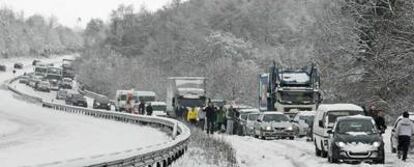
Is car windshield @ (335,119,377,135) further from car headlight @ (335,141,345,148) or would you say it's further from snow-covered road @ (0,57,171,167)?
snow-covered road @ (0,57,171,167)

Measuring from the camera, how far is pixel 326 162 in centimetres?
2394

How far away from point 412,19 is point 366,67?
13.9 metres

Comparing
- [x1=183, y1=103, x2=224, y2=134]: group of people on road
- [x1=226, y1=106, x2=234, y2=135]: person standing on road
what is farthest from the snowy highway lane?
[x1=226, y1=106, x2=234, y2=135]: person standing on road

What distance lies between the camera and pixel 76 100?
279 ft

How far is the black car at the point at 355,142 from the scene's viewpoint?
23109 millimetres

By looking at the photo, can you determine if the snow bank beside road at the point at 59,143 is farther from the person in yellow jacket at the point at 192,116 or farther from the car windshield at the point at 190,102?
the car windshield at the point at 190,102

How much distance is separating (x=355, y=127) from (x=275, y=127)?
51.2 feet

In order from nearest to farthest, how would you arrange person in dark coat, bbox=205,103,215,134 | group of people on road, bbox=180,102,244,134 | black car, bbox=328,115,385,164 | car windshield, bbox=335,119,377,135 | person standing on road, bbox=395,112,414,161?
black car, bbox=328,115,385,164 → car windshield, bbox=335,119,377,135 → person standing on road, bbox=395,112,414,161 → person in dark coat, bbox=205,103,215,134 → group of people on road, bbox=180,102,244,134

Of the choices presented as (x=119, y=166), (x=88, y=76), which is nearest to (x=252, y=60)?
(x=88, y=76)

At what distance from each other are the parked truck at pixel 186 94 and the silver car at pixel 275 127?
17569 mm

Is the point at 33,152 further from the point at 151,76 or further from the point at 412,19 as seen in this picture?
the point at 151,76

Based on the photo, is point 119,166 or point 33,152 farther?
point 33,152

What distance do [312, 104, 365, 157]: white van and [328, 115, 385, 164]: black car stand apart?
4.56 ft

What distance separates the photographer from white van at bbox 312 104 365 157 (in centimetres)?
2598
